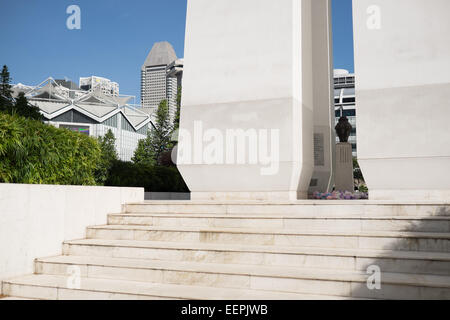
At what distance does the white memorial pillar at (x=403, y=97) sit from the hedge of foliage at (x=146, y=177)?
778cm

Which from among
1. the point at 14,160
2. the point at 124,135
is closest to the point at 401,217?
the point at 14,160

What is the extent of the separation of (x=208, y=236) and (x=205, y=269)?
3.68ft

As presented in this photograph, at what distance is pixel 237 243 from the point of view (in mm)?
5797

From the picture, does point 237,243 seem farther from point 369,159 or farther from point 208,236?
point 369,159

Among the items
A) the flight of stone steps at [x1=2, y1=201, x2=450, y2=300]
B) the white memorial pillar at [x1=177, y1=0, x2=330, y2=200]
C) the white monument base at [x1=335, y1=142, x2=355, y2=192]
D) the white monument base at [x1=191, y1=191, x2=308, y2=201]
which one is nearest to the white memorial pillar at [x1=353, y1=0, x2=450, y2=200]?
the white memorial pillar at [x1=177, y1=0, x2=330, y2=200]

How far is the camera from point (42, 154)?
655 cm

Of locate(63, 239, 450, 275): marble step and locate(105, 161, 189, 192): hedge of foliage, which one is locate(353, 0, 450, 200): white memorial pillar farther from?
locate(105, 161, 189, 192): hedge of foliage

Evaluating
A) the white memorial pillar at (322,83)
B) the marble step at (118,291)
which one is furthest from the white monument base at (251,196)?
the marble step at (118,291)

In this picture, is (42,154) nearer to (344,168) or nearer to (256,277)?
(256,277)

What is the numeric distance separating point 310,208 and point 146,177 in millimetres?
8949

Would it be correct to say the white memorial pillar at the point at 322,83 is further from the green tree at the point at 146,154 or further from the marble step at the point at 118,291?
the green tree at the point at 146,154

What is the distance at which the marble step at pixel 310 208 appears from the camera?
5934 mm

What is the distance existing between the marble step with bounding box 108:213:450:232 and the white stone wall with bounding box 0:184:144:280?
610 millimetres
